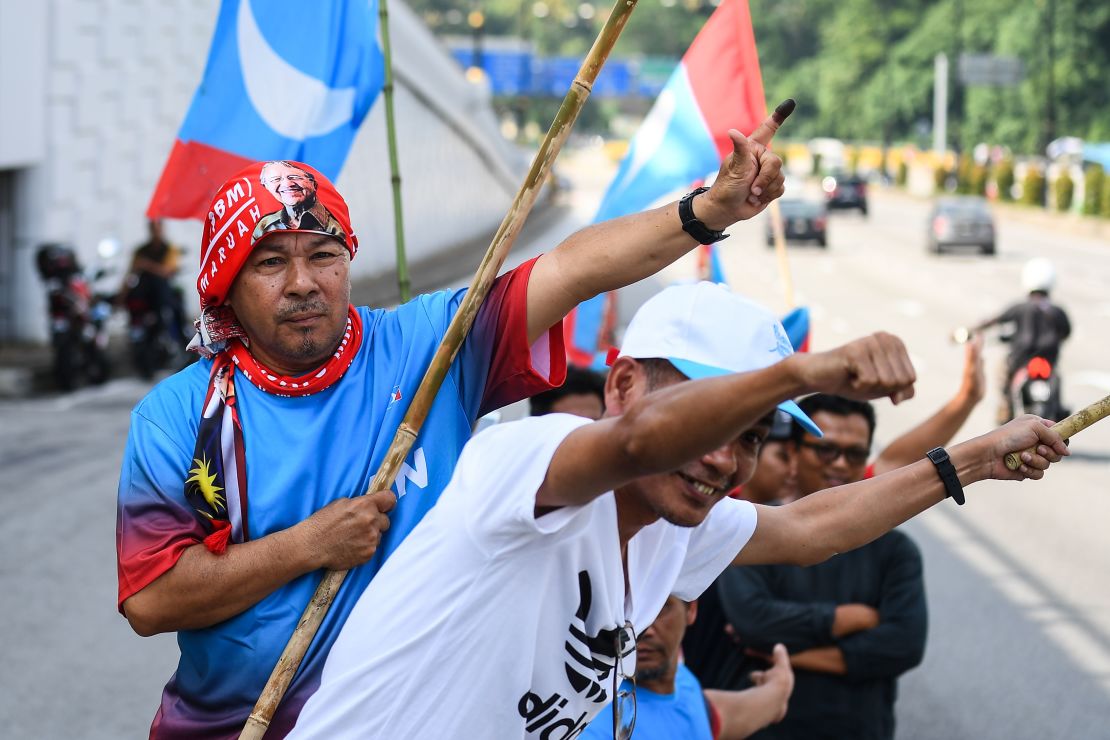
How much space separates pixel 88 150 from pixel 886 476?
15.6 metres

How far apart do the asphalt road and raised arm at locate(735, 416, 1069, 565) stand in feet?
12.0

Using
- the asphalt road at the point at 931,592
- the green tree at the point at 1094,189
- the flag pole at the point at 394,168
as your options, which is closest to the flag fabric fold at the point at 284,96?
the flag pole at the point at 394,168

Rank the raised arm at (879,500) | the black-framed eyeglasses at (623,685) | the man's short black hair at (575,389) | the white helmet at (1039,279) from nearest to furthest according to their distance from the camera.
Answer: the black-framed eyeglasses at (623,685), the raised arm at (879,500), the man's short black hair at (575,389), the white helmet at (1039,279)

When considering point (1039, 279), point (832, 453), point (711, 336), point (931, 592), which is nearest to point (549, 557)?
point (711, 336)

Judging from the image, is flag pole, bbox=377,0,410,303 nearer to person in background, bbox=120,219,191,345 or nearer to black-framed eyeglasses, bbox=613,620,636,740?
black-framed eyeglasses, bbox=613,620,636,740

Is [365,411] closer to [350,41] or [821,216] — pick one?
[350,41]

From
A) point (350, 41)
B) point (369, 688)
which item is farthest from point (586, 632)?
point (350, 41)

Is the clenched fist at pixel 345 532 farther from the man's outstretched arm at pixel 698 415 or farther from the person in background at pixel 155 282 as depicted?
the person in background at pixel 155 282

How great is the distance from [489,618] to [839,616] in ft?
8.18

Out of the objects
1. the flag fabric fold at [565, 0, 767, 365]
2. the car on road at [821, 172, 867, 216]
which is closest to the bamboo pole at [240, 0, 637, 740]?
the flag fabric fold at [565, 0, 767, 365]

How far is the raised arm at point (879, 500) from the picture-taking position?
2.77 m

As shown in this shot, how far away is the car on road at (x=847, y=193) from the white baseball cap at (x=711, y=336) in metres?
49.8

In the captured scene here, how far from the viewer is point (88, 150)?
17203 millimetres

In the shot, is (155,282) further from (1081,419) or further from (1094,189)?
(1094,189)
